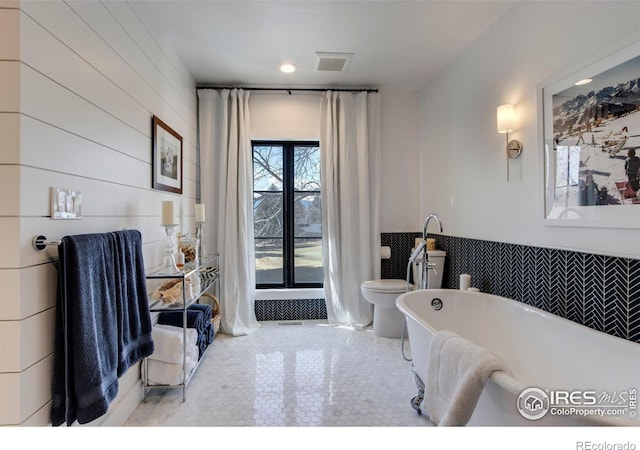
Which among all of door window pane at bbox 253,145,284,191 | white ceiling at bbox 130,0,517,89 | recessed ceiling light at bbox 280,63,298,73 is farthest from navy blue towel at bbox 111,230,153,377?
recessed ceiling light at bbox 280,63,298,73

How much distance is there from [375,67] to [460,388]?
2.83 metres

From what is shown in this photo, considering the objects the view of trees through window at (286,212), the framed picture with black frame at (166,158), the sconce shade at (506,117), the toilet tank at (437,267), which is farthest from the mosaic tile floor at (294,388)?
the sconce shade at (506,117)

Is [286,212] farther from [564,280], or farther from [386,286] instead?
[564,280]

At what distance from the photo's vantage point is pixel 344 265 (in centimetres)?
333

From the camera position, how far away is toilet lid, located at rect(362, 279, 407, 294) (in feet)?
9.70

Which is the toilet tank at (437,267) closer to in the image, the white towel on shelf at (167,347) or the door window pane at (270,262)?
the door window pane at (270,262)

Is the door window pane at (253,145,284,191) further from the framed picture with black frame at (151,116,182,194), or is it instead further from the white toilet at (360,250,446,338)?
the white toilet at (360,250,446,338)

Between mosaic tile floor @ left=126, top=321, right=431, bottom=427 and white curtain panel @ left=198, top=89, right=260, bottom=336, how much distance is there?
42cm

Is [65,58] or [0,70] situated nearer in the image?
[0,70]

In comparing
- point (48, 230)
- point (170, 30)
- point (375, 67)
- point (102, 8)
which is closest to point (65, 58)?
point (102, 8)

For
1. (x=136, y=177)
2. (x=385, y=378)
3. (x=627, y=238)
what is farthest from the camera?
(x=385, y=378)

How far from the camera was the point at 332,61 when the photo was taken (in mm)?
2803

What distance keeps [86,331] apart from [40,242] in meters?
0.38

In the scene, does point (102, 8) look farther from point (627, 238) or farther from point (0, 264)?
point (627, 238)
